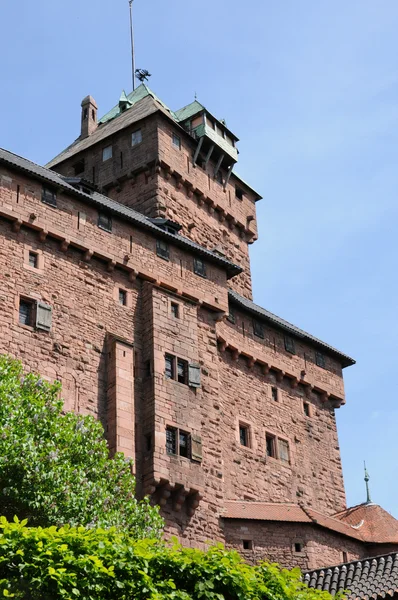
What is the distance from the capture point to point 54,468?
28.4 metres

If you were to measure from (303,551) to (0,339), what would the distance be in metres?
13.7

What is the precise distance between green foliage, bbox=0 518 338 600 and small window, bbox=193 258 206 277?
1869cm

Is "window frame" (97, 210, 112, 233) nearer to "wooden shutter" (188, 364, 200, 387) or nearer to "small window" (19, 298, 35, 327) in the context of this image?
"small window" (19, 298, 35, 327)

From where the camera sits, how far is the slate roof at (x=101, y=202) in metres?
36.8

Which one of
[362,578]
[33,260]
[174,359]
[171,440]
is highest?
[33,260]

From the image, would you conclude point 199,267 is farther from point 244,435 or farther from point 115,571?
point 115,571

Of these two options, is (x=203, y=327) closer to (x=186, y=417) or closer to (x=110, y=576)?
(x=186, y=417)

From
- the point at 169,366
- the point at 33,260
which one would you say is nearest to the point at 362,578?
the point at 169,366

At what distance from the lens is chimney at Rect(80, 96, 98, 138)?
56.3 m

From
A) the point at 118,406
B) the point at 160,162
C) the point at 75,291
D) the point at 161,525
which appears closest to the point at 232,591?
the point at 161,525

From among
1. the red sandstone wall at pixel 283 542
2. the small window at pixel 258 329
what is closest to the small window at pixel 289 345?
the small window at pixel 258 329

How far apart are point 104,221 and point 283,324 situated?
11.8 m

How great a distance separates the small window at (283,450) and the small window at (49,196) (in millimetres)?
14611

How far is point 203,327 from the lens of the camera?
41.3 meters
